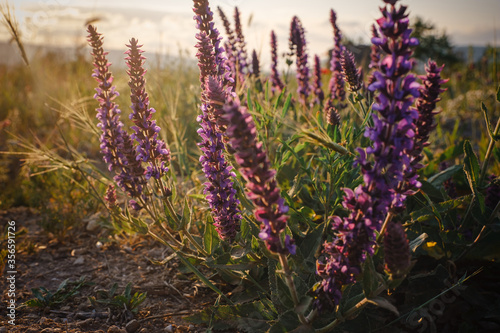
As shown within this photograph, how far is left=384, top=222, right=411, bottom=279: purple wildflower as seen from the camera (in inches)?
49.4

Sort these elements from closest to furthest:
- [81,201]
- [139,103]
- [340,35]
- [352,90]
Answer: [139,103]
[352,90]
[340,35]
[81,201]

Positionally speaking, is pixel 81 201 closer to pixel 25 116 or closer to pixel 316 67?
pixel 316 67

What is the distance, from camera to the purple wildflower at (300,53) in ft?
11.2

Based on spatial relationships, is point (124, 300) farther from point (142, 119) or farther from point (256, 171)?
point (256, 171)

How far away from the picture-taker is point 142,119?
6.46 feet

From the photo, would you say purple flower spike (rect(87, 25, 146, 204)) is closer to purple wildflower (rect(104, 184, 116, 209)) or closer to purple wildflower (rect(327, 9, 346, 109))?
purple wildflower (rect(104, 184, 116, 209))

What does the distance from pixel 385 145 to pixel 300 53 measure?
8.05ft

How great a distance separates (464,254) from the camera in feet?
7.13

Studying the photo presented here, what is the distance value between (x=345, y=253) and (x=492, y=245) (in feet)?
4.33

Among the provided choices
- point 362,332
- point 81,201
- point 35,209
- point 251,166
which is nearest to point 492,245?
point 362,332

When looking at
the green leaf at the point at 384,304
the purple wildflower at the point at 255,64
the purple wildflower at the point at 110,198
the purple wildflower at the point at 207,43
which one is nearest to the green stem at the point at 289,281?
the green leaf at the point at 384,304

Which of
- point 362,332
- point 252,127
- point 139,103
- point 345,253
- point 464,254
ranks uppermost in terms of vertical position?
point 139,103

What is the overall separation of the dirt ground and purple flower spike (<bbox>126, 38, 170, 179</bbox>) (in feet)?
2.03

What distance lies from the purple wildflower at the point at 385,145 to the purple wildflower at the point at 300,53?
89.1 inches
